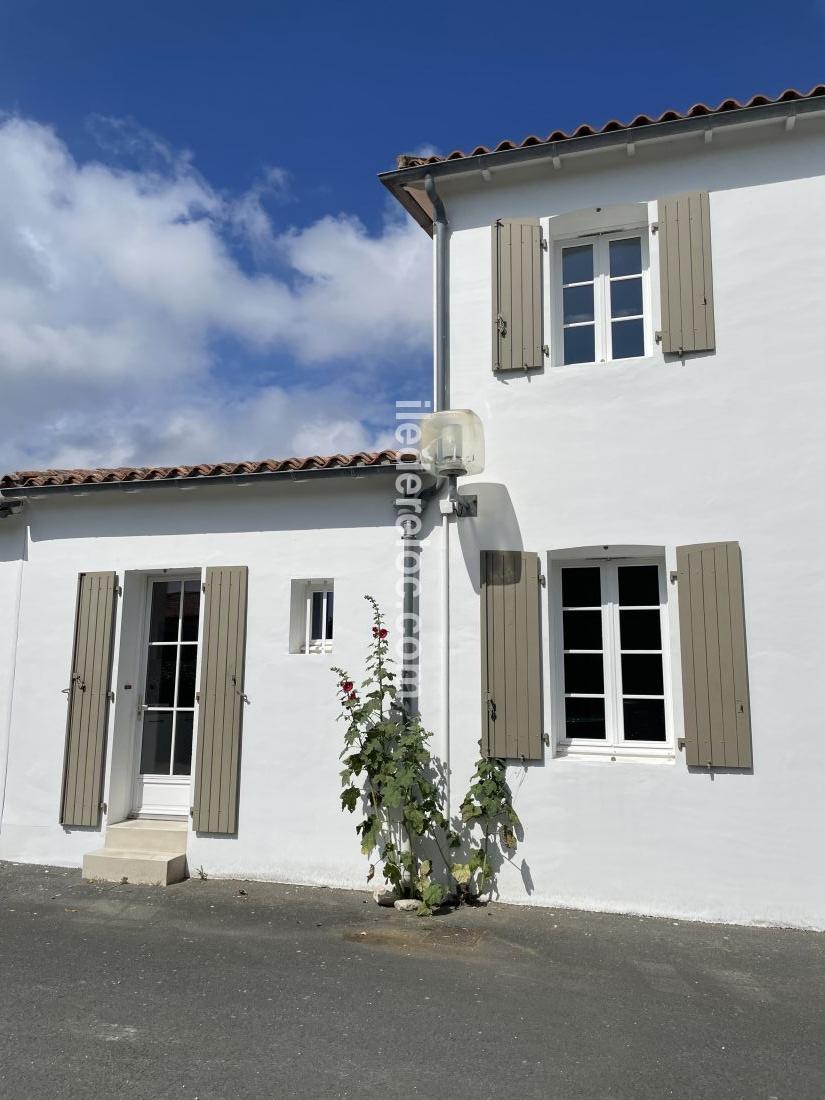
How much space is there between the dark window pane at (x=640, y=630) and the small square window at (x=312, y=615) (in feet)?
7.19

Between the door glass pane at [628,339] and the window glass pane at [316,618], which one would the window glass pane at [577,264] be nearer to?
the door glass pane at [628,339]

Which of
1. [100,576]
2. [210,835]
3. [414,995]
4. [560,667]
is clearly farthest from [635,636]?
[100,576]

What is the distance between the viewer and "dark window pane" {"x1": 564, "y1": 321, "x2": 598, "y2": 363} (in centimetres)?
620

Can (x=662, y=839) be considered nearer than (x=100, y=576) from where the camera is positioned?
Yes

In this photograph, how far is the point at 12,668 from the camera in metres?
6.93

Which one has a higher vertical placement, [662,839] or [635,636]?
[635,636]

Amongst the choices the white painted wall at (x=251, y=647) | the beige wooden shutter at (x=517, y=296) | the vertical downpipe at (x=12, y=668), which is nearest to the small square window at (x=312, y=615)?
the white painted wall at (x=251, y=647)

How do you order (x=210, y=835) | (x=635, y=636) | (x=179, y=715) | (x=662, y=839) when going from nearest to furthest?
1. (x=662, y=839)
2. (x=635, y=636)
3. (x=210, y=835)
4. (x=179, y=715)

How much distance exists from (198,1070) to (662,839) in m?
3.21

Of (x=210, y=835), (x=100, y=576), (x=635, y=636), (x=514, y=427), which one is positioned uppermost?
(x=514, y=427)

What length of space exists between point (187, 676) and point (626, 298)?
459cm

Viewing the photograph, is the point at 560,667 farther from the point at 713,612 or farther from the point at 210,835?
the point at 210,835

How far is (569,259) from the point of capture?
6398 mm

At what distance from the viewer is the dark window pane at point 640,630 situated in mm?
5758
